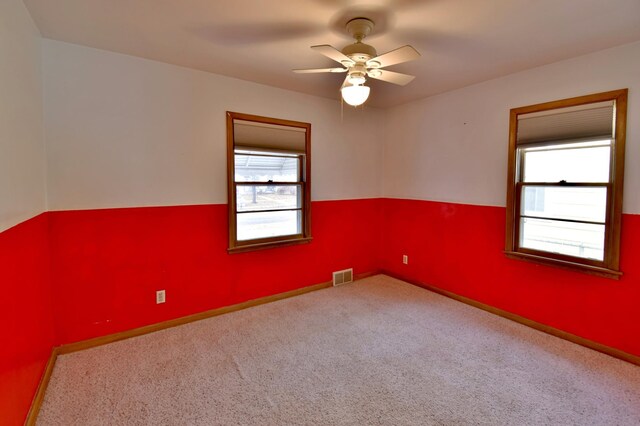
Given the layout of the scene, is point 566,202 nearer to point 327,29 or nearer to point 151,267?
point 327,29

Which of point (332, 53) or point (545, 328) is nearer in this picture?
point (332, 53)

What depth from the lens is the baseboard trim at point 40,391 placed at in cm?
185

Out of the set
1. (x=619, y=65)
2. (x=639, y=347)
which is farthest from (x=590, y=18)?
(x=639, y=347)

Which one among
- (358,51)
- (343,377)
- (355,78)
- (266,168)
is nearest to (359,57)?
(358,51)

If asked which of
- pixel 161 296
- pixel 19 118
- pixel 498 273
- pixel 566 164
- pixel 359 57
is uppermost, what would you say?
pixel 359 57

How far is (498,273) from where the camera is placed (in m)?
3.40

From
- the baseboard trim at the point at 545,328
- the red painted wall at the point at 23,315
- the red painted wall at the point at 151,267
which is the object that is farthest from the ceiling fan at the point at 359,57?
the baseboard trim at the point at 545,328

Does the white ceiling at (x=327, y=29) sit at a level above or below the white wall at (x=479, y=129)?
above

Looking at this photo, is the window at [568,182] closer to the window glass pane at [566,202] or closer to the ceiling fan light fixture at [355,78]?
the window glass pane at [566,202]

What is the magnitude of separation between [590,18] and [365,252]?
3.32 meters

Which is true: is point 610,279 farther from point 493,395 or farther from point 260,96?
point 260,96

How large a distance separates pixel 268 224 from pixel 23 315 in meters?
2.24

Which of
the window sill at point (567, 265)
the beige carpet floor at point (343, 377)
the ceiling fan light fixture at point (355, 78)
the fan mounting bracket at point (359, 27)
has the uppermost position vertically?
the fan mounting bracket at point (359, 27)

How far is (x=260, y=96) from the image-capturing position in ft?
11.4
